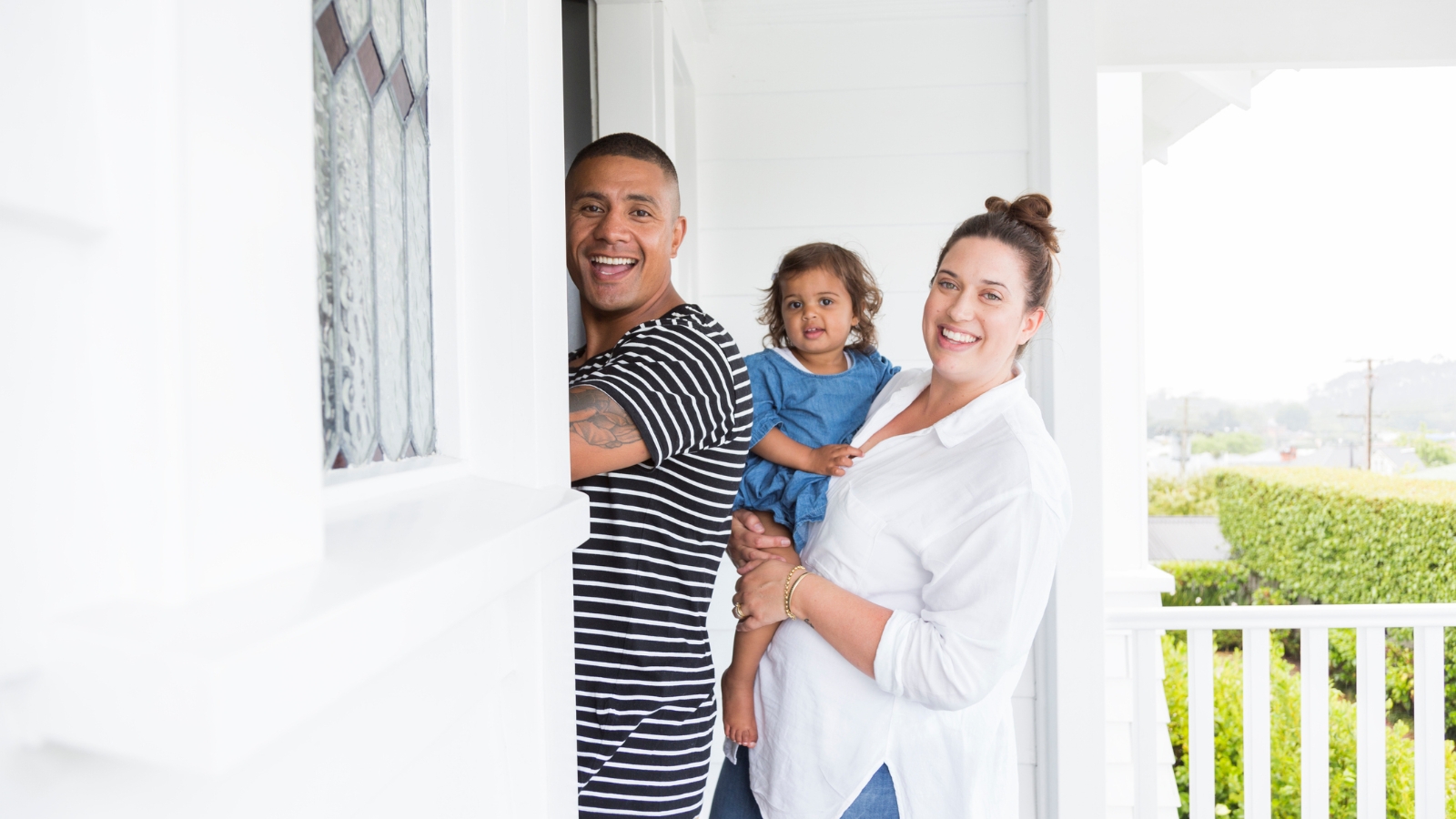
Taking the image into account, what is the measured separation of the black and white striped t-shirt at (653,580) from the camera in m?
1.23

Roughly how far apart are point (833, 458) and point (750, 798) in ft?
2.29

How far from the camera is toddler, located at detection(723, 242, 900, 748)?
1.93m

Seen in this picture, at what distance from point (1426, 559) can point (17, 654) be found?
32.9 ft

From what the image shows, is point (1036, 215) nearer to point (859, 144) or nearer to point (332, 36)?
point (859, 144)

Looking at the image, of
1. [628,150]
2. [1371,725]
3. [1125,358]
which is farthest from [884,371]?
[1125,358]

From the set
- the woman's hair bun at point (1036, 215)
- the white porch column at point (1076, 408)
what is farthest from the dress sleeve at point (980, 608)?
the white porch column at point (1076, 408)

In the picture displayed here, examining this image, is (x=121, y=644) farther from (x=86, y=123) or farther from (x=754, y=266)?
(x=754, y=266)

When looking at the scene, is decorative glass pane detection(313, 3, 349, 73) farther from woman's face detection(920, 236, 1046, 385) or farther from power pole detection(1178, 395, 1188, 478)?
power pole detection(1178, 395, 1188, 478)

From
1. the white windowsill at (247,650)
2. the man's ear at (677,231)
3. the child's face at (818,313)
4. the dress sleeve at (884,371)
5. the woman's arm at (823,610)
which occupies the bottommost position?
the woman's arm at (823,610)

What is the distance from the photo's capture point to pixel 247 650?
294 mm

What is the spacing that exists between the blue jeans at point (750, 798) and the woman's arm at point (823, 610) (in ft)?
0.78

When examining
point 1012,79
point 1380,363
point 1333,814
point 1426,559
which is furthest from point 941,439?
point 1380,363

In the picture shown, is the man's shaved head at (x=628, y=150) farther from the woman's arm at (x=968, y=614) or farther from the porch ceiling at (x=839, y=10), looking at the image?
the porch ceiling at (x=839, y=10)

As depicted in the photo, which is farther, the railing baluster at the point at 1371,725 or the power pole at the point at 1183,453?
the power pole at the point at 1183,453
